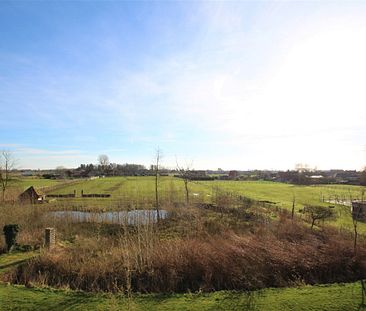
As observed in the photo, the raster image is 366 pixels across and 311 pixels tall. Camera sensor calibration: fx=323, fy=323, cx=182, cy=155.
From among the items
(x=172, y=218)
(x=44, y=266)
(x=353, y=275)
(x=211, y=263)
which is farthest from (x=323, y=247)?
(x=172, y=218)

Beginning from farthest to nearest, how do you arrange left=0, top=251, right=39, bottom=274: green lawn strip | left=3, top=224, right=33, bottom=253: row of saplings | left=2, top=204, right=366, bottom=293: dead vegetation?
left=3, top=224, right=33, bottom=253: row of saplings → left=0, top=251, right=39, bottom=274: green lawn strip → left=2, top=204, right=366, bottom=293: dead vegetation

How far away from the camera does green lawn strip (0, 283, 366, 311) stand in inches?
308

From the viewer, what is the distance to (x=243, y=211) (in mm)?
28516

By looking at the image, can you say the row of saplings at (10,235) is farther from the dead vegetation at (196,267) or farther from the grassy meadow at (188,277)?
the dead vegetation at (196,267)

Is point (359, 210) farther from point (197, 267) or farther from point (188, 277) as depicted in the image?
point (188, 277)

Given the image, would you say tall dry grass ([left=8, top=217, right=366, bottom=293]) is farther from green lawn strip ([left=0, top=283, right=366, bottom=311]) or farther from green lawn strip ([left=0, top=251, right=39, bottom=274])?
green lawn strip ([left=0, top=283, right=366, bottom=311])

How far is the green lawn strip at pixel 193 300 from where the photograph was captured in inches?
308

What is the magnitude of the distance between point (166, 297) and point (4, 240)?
31.8 feet

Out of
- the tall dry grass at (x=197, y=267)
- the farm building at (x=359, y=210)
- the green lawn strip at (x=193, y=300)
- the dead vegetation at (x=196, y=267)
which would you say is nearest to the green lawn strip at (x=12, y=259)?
the tall dry grass at (x=197, y=267)

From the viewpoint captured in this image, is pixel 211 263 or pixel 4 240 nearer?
pixel 211 263

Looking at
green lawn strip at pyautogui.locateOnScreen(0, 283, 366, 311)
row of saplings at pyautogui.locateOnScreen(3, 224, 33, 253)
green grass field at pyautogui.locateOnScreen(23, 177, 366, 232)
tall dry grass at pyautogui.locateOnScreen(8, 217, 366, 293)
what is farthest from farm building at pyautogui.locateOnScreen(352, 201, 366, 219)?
row of saplings at pyautogui.locateOnScreen(3, 224, 33, 253)

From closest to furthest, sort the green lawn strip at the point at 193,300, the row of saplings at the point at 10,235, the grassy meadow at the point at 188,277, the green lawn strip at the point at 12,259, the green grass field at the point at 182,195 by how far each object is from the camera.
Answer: the green lawn strip at the point at 193,300 → the grassy meadow at the point at 188,277 → the green lawn strip at the point at 12,259 → the row of saplings at the point at 10,235 → the green grass field at the point at 182,195

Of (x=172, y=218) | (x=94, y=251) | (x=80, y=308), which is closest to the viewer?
(x=80, y=308)

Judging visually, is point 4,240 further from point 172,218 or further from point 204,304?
point 172,218
